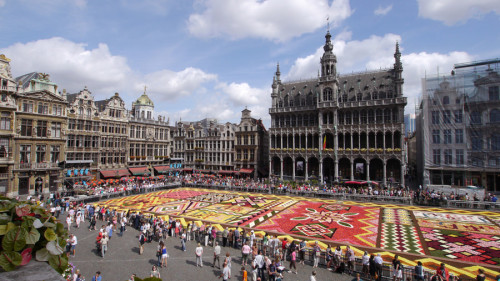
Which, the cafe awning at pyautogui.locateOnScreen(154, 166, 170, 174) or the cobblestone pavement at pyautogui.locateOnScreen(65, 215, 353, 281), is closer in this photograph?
the cobblestone pavement at pyautogui.locateOnScreen(65, 215, 353, 281)

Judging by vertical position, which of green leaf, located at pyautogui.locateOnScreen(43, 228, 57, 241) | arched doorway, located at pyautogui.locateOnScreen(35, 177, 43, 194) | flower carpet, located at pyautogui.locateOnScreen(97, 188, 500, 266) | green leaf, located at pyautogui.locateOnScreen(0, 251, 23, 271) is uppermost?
green leaf, located at pyautogui.locateOnScreen(43, 228, 57, 241)

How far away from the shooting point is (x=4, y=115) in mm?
34625

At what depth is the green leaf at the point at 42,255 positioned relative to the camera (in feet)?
9.81

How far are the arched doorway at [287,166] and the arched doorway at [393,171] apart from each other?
18.4 meters

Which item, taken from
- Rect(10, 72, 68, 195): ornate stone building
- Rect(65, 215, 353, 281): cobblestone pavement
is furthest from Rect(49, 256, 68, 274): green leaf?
Rect(10, 72, 68, 195): ornate stone building

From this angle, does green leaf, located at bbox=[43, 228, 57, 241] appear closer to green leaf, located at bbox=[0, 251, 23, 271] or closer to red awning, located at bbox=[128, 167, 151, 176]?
green leaf, located at bbox=[0, 251, 23, 271]

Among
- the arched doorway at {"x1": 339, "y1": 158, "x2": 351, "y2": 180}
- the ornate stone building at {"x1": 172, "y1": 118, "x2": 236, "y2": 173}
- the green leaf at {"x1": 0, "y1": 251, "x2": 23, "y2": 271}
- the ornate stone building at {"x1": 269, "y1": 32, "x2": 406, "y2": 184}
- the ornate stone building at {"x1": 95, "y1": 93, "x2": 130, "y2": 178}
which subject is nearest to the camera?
the green leaf at {"x1": 0, "y1": 251, "x2": 23, "y2": 271}

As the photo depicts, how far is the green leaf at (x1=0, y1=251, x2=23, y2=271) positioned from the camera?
2593 millimetres

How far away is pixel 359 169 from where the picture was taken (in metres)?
48.4

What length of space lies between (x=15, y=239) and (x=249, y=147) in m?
56.3

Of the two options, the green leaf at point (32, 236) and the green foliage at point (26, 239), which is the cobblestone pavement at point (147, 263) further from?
the green leaf at point (32, 236)

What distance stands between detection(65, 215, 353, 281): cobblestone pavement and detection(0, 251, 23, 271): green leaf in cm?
1272

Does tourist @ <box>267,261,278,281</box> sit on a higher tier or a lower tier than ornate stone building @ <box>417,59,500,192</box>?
lower

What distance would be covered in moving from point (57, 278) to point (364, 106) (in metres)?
52.6
